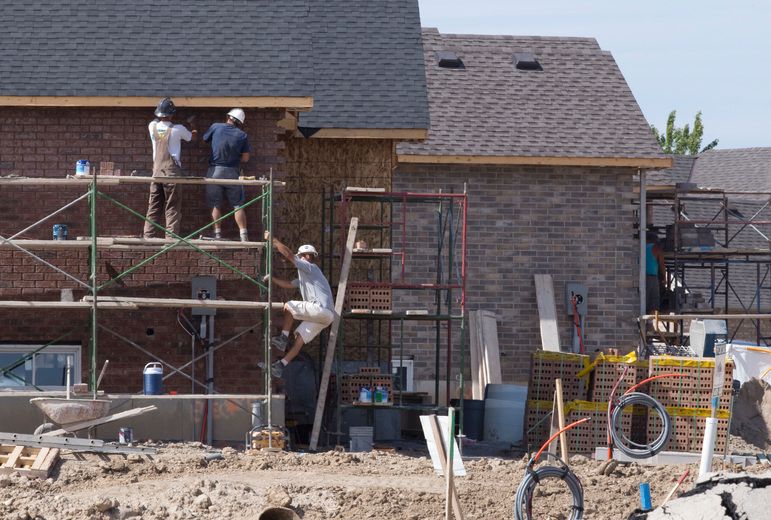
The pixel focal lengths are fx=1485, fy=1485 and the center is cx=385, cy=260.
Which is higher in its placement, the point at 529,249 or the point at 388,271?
the point at 529,249

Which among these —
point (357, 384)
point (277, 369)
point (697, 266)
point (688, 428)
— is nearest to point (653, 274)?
point (697, 266)

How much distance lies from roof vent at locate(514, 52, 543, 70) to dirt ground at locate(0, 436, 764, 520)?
13.1 meters

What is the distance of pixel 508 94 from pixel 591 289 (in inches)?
173

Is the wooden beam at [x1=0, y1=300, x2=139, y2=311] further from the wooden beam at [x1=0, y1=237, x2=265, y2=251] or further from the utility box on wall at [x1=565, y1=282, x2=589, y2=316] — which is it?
the utility box on wall at [x1=565, y1=282, x2=589, y2=316]

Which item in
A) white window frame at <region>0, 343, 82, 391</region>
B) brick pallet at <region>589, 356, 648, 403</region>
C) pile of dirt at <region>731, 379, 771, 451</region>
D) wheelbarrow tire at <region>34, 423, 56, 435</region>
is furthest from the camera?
pile of dirt at <region>731, 379, 771, 451</region>

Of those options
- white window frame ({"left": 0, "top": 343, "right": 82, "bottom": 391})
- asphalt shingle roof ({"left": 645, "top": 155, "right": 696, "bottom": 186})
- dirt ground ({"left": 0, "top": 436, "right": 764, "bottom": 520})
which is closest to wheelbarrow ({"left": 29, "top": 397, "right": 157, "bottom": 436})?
dirt ground ({"left": 0, "top": 436, "right": 764, "bottom": 520})

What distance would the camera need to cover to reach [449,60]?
29281 mm

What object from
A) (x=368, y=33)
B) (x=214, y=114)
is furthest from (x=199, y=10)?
(x=368, y=33)

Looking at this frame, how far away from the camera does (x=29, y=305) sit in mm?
18266

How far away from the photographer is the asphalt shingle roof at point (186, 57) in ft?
66.2

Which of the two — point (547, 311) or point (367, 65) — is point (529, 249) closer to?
point (547, 311)

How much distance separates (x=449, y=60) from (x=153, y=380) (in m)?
12.7

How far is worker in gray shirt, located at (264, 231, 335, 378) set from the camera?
19109 mm

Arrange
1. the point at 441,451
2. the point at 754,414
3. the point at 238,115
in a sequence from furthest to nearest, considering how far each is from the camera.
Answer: the point at 754,414, the point at 238,115, the point at 441,451
